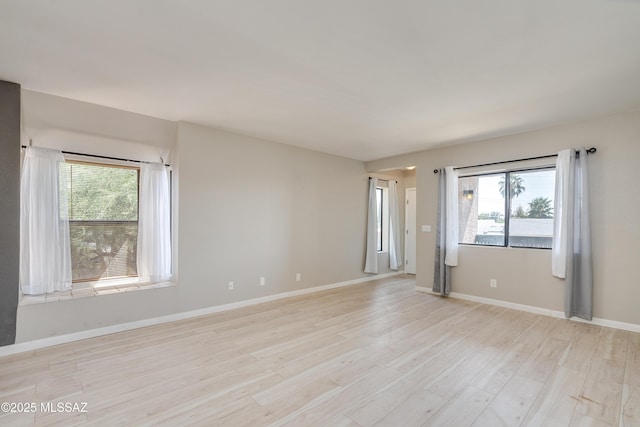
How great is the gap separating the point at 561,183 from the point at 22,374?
20.5 ft

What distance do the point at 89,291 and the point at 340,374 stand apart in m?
3.08

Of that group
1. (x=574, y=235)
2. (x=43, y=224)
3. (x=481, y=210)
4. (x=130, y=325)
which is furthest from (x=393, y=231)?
(x=43, y=224)

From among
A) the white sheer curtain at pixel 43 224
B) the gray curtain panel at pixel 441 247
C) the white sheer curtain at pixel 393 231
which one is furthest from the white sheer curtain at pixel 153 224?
the white sheer curtain at pixel 393 231

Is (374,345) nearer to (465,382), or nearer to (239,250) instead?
(465,382)

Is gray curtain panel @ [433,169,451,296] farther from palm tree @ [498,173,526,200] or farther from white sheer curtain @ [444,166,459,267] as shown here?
palm tree @ [498,173,526,200]

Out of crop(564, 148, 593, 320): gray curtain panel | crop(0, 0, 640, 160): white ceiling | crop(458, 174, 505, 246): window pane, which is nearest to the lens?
crop(0, 0, 640, 160): white ceiling

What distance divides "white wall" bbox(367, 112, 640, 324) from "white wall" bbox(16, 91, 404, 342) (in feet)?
7.75

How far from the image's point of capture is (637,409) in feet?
6.72

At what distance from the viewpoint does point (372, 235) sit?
6348 millimetres

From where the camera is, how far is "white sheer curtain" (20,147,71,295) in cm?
305

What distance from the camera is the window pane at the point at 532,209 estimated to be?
4219mm

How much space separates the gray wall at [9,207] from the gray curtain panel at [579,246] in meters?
6.37

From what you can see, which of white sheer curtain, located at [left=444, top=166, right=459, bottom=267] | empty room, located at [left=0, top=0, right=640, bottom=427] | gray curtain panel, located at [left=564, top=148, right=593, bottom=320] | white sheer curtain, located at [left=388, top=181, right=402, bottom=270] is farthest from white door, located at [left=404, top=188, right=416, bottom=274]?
gray curtain panel, located at [left=564, top=148, right=593, bottom=320]

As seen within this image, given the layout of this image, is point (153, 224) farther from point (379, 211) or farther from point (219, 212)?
point (379, 211)
